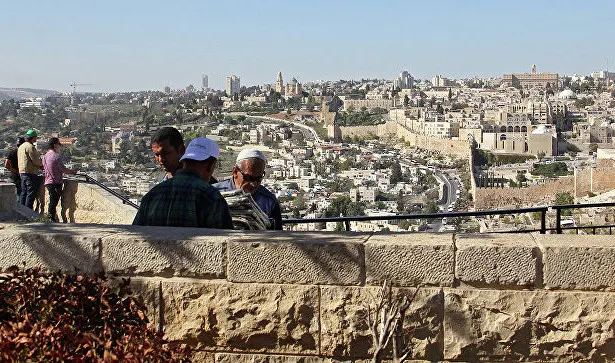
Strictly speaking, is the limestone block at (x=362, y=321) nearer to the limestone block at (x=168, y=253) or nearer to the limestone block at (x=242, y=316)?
the limestone block at (x=242, y=316)

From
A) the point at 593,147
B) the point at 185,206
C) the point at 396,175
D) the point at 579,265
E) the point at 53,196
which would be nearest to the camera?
the point at 579,265

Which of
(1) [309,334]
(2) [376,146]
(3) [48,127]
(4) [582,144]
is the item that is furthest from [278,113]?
(1) [309,334]

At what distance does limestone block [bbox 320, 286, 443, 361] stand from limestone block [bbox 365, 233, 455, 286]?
0.04m

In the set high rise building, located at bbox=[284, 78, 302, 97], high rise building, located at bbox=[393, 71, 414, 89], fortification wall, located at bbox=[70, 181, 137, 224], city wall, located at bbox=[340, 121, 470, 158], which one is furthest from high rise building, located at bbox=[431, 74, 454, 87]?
fortification wall, located at bbox=[70, 181, 137, 224]

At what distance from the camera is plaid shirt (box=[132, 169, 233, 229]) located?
3.71 meters

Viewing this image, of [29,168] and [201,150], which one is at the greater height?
[201,150]

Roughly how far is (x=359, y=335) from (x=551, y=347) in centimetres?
71

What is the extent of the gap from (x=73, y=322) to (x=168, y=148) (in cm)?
230

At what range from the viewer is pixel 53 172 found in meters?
8.76

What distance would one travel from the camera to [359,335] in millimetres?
3268

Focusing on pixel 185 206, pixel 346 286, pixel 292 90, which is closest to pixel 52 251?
pixel 185 206

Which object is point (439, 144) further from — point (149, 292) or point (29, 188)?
point (149, 292)

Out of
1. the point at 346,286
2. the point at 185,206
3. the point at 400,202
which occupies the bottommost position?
the point at 400,202

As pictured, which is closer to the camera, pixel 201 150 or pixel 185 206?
pixel 185 206
